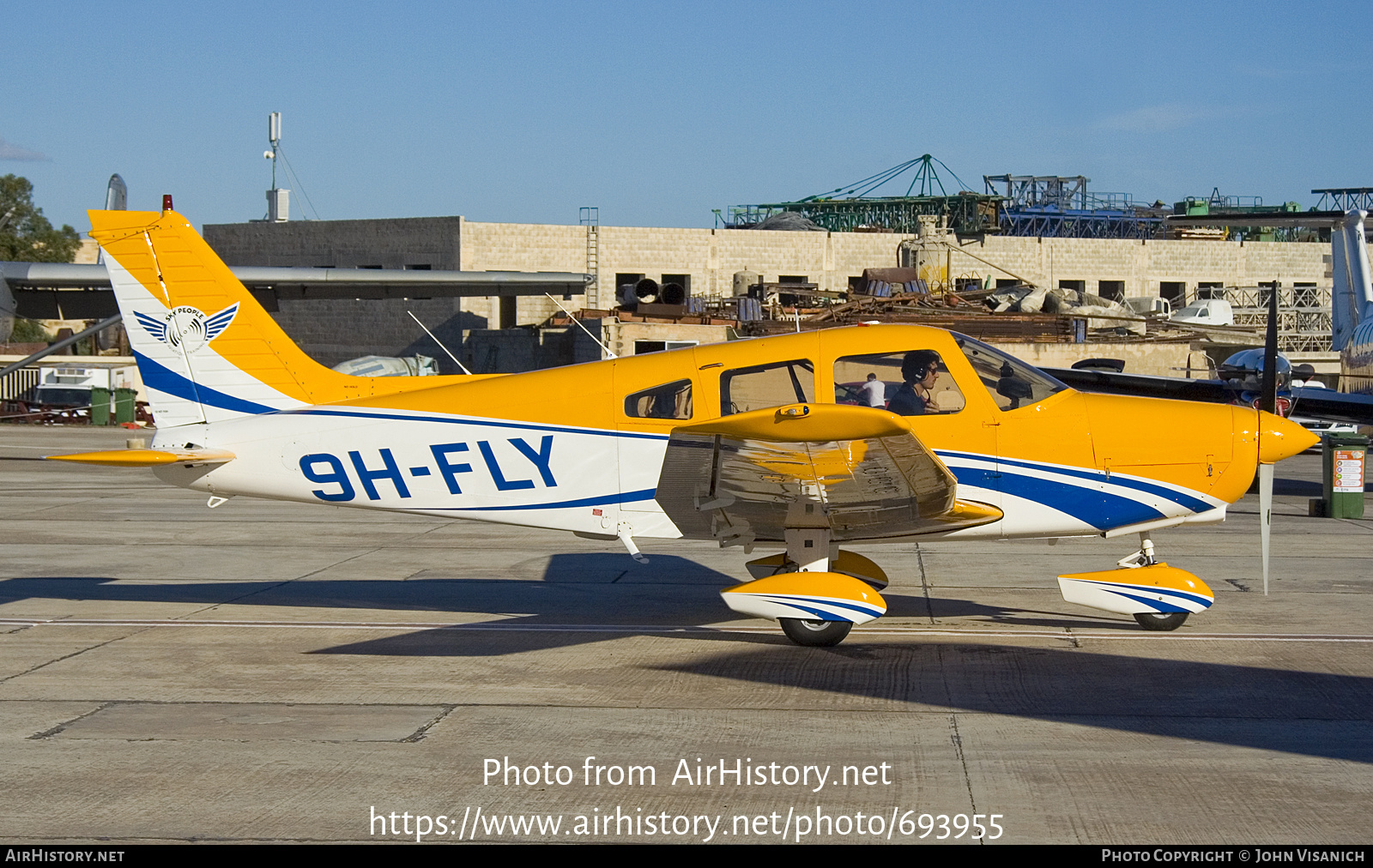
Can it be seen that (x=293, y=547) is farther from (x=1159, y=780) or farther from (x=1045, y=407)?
(x=1159, y=780)

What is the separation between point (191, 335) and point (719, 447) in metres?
4.53

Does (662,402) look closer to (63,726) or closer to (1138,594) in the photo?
(1138,594)

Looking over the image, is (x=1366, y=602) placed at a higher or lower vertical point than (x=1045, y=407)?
lower

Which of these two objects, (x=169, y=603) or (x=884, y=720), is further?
(x=169, y=603)

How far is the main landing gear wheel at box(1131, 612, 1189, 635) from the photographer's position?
30.2 feet

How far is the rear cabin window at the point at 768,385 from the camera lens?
869 centimetres

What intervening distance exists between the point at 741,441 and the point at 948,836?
3230mm

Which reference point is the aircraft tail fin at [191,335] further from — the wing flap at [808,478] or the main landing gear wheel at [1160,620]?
the main landing gear wheel at [1160,620]

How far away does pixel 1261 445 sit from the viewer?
28.9 ft

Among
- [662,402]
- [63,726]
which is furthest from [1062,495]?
[63,726]

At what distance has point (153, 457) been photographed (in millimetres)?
9102

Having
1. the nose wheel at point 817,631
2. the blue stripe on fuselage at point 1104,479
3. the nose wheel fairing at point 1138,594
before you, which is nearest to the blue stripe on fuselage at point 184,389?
the nose wheel at point 817,631
